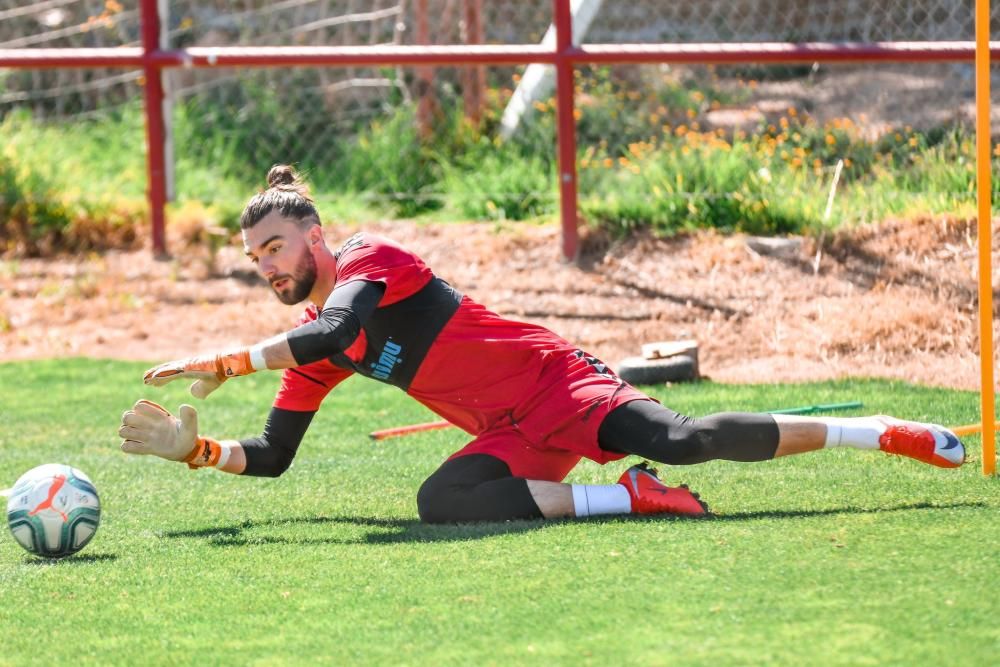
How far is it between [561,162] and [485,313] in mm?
4442

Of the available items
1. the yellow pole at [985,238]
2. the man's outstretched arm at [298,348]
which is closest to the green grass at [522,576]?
the yellow pole at [985,238]

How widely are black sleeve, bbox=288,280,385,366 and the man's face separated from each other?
0.93ft

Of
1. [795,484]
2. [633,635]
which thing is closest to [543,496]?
[795,484]

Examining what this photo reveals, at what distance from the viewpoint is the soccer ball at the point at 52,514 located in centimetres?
463

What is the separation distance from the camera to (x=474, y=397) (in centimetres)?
510

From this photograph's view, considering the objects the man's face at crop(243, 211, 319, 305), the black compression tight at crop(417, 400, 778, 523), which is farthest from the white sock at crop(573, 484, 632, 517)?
the man's face at crop(243, 211, 319, 305)

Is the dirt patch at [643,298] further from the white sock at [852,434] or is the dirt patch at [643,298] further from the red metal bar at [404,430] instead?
the white sock at [852,434]

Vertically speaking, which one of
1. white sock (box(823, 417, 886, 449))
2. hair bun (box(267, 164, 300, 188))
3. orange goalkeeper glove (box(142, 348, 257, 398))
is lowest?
white sock (box(823, 417, 886, 449))

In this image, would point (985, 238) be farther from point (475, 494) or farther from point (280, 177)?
point (280, 177)

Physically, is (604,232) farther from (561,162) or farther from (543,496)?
(543,496)

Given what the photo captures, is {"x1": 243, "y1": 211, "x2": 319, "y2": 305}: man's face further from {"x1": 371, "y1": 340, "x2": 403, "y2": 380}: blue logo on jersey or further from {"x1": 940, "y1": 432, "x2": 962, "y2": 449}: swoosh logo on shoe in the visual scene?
{"x1": 940, "y1": 432, "x2": 962, "y2": 449}: swoosh logo on shoe

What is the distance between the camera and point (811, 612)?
357 cm

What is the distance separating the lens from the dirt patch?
816 cm

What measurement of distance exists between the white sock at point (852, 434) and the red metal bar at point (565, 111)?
16.1ft
